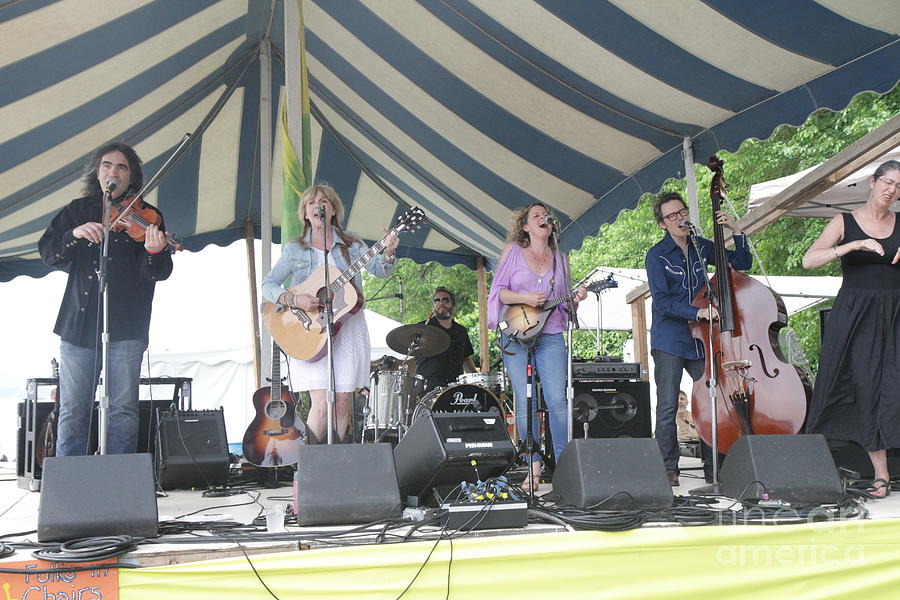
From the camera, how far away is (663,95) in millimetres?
4645

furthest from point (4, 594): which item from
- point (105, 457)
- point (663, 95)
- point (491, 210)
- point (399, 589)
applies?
point (491, 210)

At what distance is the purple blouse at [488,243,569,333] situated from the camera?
3803 millimetres

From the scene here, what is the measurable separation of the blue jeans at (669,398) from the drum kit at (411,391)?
53.1 inches

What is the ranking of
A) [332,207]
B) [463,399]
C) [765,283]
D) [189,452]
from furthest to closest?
[765,283] < [463,399] < [189,452] < [332,207]

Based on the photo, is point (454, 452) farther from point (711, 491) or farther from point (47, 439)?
point (47, 439)

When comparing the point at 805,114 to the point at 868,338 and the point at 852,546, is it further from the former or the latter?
the point at 852,546

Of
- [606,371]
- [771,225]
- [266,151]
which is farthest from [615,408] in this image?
[771,225]

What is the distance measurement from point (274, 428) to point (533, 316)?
175 centimetres

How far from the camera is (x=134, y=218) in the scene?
3191 millimetres

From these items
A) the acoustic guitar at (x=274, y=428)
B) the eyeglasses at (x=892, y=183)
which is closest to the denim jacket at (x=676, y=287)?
the eyeglasses at (x=892, y=183)

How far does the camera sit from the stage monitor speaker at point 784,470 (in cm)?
283

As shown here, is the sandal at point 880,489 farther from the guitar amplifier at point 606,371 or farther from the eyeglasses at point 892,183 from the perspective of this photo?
the guitar amplifier at point 606,371

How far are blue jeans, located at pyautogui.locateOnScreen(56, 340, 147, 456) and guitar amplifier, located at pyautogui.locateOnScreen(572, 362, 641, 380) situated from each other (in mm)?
2316

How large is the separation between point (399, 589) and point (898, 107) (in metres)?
12.7
